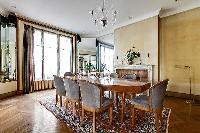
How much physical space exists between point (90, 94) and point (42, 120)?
133 cm

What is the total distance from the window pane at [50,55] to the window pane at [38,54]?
306 millimetres

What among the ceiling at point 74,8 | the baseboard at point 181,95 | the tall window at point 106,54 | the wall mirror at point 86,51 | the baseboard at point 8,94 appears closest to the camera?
the ceiling at point 74,8

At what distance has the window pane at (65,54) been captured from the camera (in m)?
9.09

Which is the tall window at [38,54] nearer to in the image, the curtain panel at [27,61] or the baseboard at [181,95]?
the curtain panel at [27,61]

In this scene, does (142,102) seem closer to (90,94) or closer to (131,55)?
(90,94)

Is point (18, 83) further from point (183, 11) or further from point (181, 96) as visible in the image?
point (183, 11)

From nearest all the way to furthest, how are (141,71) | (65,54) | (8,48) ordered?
1. (8,48)
2. (141,71)
3. (65,54)

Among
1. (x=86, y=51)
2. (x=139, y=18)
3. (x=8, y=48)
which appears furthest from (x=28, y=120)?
(x=86, y=51)

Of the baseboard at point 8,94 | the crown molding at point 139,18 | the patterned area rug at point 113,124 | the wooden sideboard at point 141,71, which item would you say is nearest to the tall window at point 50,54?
the baseboard at point 8,94

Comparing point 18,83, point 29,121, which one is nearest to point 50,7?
point 18,83

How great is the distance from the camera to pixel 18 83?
6.58 m

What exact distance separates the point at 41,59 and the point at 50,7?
9.52ft

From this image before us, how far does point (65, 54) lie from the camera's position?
9.34 metres

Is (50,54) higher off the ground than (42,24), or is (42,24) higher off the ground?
(42,24)
